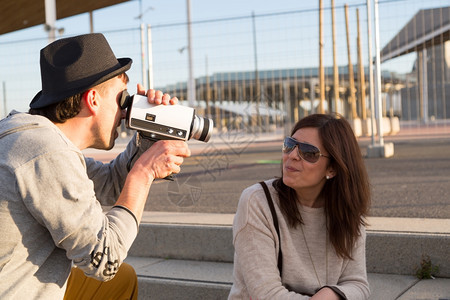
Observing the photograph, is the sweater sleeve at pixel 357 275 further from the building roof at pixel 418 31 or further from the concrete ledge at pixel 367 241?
the building roof at pixel 418 31

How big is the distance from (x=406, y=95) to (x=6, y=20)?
18.8ft

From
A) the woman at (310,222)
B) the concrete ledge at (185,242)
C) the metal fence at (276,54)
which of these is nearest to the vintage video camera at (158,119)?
the woman at (310,222)

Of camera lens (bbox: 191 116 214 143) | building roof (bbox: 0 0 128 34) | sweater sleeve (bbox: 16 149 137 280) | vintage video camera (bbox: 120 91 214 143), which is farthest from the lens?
building roof (bbox: 0 0 128 34)

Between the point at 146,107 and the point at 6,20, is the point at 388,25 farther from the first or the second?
the point at 146,107

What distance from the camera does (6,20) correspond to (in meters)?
7.95

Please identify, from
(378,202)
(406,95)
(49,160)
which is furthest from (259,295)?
(406,95)

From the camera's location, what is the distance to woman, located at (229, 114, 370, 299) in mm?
2182

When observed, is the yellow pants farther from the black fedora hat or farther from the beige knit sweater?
the black fedora hat

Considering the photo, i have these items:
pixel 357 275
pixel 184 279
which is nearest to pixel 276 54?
pixel 184 279

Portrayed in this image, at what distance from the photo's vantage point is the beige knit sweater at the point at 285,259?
2.15m

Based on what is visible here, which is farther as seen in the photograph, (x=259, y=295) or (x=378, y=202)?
(x=378, y=202)

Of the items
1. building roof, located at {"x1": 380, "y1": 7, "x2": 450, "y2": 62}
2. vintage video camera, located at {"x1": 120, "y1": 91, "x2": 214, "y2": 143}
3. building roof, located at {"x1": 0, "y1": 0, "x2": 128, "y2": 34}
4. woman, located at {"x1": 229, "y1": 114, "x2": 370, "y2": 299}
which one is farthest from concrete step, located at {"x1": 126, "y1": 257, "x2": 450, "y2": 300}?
building roof, located at {"x1": 0, "y1": 0, "x2": 128, "y2": 34}

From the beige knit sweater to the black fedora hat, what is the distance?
772 millimetres

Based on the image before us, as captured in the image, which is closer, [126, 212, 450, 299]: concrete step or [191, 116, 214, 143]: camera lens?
[191, 116, 214, 143]: camera lens
